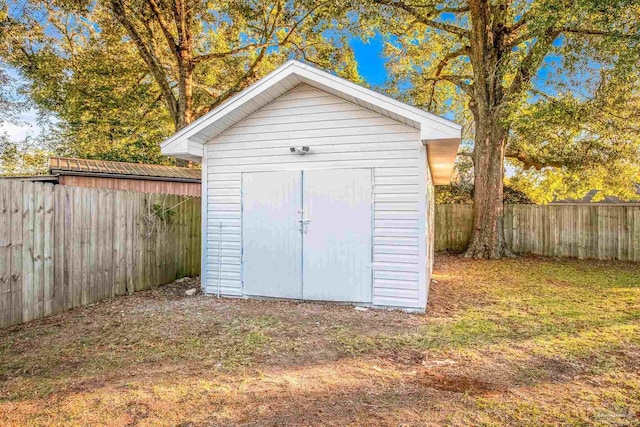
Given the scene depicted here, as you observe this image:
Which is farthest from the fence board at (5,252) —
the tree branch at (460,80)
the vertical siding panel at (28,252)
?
the tree branch at (460,80)

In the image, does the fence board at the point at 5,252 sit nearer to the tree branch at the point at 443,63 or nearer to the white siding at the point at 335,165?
the white siding at the point at 335,165

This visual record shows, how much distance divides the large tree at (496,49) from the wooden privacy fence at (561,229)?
1.17 meters

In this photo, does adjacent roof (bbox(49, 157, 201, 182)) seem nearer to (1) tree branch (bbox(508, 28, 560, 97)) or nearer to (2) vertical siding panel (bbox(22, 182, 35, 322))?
(2) vertical siding panel (bbox(22, 182, 35, 322))

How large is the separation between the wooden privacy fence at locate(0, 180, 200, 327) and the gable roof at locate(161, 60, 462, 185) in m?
1.29

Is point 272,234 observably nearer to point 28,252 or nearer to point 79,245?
point 79,245

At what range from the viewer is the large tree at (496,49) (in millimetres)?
7520

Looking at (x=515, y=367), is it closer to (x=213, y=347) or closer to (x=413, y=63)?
(x=213, y=347)

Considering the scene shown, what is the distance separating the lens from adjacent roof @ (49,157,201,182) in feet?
32.7

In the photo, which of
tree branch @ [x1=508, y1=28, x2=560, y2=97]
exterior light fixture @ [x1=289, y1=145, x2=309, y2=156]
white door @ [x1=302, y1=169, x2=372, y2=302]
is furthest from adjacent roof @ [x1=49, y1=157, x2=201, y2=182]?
tree branch @ [x1=508, y1=28, x2=560, y2=97]

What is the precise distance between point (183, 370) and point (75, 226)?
3155 millimetres

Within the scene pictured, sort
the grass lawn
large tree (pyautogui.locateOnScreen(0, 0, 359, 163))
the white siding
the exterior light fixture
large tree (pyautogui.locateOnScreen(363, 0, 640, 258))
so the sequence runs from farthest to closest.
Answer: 1. large tree (pyautogui.locateOnScreen(0, 0, 359, 163))
2. large tree (pyautogui.locateOnScreen(363, 0, 640, 258))
3. the exterior light fixture
4. the white siding
5. the grass lawn

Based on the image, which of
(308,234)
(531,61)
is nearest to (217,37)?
(531,61)

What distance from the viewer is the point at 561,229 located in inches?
441

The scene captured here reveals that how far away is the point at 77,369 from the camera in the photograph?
3.21 m
